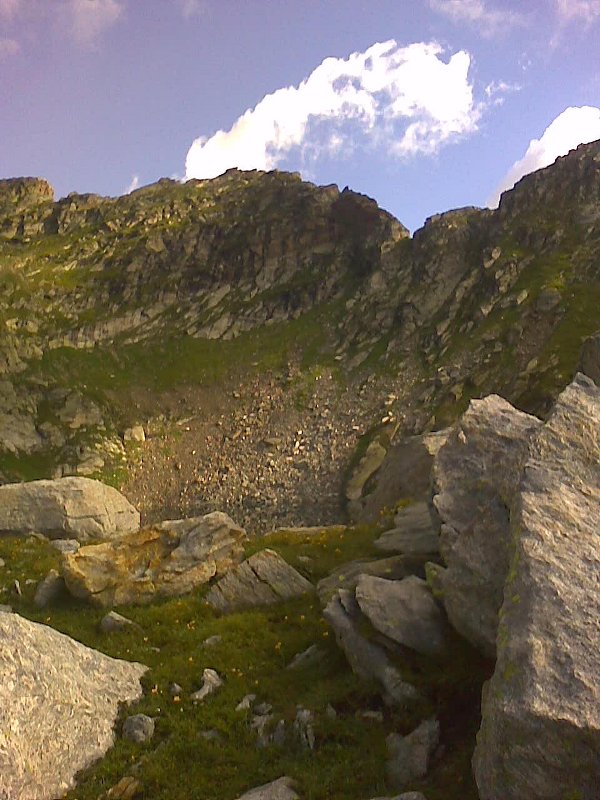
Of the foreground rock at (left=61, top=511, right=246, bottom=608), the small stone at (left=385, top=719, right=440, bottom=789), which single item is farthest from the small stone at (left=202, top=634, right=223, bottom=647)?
the small stone at (left=385, top=719, right=440, bottom=789)

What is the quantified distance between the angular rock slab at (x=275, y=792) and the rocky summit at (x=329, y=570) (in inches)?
2.6

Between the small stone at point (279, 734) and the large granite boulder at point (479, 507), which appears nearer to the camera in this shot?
the large granite boulder at point (479, 507)

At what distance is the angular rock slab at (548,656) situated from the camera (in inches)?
347

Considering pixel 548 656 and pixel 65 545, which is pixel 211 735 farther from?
pixel 65 545

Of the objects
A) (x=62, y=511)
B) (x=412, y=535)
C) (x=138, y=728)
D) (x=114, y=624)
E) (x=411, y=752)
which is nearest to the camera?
(x=411, y=752)

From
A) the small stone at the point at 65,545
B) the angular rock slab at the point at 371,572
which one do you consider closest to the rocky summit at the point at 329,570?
the angular rock slab at the point at 371,572

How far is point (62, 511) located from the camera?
37469 mm

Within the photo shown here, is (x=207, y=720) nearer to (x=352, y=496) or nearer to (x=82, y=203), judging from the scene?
(x=352, y=496)

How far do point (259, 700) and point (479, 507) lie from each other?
7.77 meters

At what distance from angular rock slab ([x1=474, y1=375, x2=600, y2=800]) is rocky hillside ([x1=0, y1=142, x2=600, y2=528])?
49014mm

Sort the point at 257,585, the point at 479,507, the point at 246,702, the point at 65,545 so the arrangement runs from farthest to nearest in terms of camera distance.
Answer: the point at 65,545 → the point at 257,585 → the point at 246,702 → the point at 479,507

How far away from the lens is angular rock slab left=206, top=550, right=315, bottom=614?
2239cm

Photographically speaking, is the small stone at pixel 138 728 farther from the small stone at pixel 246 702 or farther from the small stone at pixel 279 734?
the small stone at pixel 279 734

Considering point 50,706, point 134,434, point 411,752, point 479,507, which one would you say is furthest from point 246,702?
point 134,434
